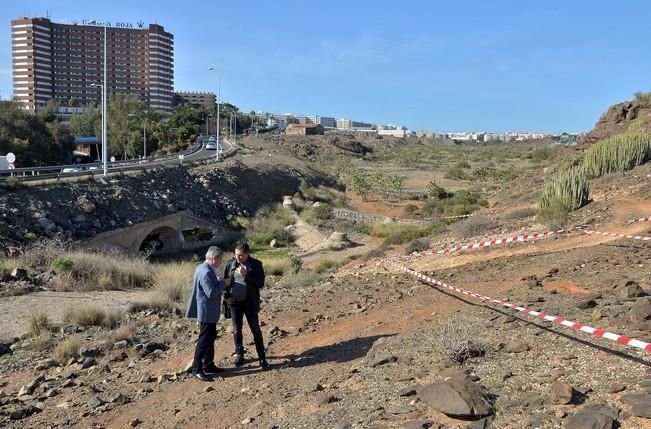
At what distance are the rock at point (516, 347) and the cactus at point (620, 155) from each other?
72.5ft

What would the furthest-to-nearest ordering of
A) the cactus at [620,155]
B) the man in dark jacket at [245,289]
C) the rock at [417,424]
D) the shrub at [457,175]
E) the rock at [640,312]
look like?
the shrub at [457,175], the cactus at [620,155], the man in dark jacket at [245,289], the rock at [640,312], the rock at [417,424]

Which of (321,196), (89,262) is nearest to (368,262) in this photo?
(89,262)

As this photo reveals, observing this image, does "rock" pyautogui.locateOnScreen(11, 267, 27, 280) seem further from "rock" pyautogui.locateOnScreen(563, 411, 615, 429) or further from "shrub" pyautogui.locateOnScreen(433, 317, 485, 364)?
"rock" pyautogui.locateOnScreen(563, 411, 615, 429)

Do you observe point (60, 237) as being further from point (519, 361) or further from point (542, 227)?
point (519, 361)

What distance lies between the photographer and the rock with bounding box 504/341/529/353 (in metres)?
6.59

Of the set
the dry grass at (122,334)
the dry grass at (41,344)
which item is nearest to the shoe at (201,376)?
the dry grass at (122,334)

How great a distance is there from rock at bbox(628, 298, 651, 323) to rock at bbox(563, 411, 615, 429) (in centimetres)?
277

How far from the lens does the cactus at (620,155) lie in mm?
26172

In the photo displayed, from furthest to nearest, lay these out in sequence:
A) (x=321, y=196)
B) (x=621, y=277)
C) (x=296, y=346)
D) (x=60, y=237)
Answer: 1. (x=321, y=196)
2. (x=60, y=237)
3. (x=621, y=277)
4. (x=296, y=346)

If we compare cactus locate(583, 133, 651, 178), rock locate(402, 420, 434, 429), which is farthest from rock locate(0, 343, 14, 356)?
cactus locate(583, 133, 651, 178)

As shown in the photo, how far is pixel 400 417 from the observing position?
5.28 m

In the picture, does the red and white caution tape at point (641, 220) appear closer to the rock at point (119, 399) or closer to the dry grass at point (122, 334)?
the dry grass at point (122, 334)

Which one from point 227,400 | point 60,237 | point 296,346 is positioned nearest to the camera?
point 227,400

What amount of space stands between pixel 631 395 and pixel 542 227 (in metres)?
13.5
